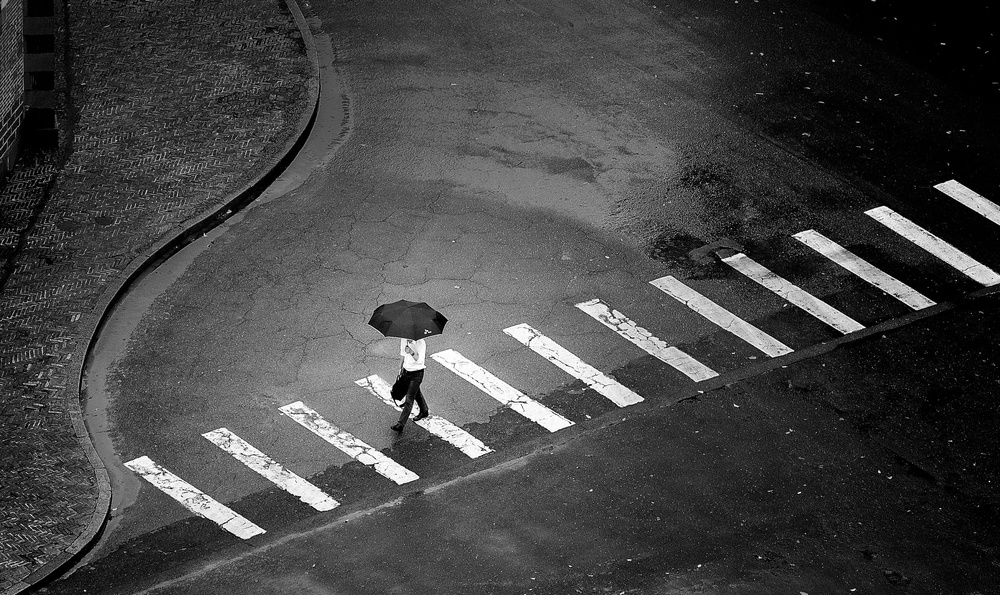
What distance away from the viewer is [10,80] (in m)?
17.2

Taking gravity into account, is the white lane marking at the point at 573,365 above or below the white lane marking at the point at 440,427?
above

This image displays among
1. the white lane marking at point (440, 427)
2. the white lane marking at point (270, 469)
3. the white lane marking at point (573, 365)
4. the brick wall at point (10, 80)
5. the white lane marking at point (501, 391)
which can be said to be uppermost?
the brick wall at point (10, 80)

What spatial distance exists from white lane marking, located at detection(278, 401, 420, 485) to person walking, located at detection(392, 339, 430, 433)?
443mm

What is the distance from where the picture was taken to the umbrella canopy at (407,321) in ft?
42.0

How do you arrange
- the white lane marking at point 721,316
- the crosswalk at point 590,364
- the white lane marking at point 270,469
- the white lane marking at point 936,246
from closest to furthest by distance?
the white lane marking at point 270,469 < the crosswalk at point 590,364 < the white lane marking at point 721,316 < the white lane marking at point 936,246

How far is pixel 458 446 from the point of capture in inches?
532

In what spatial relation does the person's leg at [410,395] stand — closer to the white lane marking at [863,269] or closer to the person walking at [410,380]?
Result: the person walking at [410,380]

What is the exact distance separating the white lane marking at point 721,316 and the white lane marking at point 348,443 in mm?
4686

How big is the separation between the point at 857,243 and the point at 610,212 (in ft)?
11.5

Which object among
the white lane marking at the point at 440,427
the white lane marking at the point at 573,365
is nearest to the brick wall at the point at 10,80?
the white lane marking at the point at 440,427

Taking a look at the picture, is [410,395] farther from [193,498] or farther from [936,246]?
[936,246]

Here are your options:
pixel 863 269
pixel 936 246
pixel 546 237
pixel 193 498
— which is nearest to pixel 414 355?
pixel 193 498

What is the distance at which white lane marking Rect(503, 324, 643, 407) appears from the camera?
14.3 meters

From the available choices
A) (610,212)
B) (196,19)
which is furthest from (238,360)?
(196,19)
